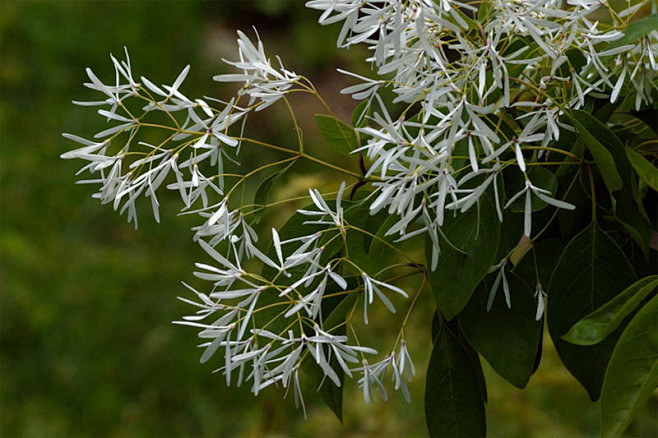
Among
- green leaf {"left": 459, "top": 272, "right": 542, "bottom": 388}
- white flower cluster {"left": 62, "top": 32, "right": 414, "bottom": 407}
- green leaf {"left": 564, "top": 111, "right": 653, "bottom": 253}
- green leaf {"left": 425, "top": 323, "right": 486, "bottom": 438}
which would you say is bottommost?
green leaf {"left": 425, "top": 323, "right": 486, "bottom": 438}

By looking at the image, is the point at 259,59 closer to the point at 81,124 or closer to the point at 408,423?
the point at 408,423

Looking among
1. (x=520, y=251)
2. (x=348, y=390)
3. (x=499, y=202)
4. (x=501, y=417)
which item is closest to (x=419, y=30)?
(x=499, y=202)

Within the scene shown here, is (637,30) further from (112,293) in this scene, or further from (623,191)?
(112,293)

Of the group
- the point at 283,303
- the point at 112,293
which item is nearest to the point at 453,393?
the point at 283,303

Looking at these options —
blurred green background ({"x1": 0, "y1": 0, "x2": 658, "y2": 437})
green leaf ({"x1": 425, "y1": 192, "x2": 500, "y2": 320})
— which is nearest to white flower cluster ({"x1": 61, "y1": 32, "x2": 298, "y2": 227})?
green leaf ({"x1": 425, "y1": 192, "x2": 500, "y2": 320})

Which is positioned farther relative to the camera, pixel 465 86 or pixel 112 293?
pixel 112 293

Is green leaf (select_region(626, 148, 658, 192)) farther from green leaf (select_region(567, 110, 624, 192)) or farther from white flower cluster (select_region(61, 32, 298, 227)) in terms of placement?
white flower cluster (select_region(61, 32, 298, 227))
